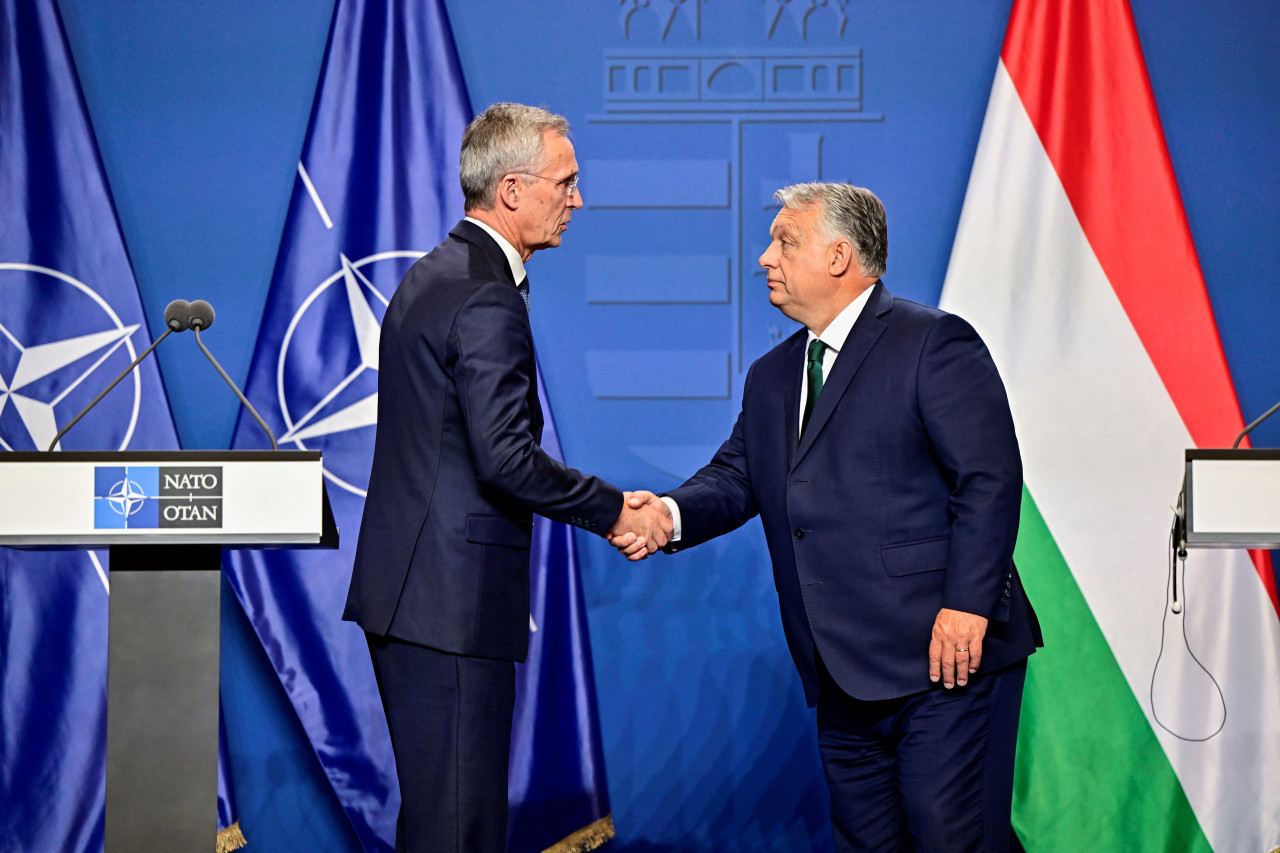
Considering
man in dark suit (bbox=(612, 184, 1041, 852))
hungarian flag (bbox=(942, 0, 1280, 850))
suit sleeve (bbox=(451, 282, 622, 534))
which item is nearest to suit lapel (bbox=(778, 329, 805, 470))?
man in dark suit (bbox=(612, 184, 1041, 852))

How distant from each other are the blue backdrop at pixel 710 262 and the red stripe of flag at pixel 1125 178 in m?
0.21

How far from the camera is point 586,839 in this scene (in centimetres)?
349

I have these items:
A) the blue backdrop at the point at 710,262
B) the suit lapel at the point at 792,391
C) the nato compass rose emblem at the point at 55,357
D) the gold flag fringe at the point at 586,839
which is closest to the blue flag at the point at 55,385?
the nato compass rose emblem at the point at 55,357

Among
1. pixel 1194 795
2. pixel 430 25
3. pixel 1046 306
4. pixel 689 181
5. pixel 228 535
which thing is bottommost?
pixel 1194 795

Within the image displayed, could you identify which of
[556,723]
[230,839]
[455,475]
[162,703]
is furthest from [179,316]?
[230,839]

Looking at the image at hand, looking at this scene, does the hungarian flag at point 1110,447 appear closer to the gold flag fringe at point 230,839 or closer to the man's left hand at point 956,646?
the man's left hand at point 956,646

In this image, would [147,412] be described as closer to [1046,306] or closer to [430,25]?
[430,25]

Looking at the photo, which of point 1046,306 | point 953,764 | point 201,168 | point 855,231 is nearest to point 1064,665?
point 1046,306

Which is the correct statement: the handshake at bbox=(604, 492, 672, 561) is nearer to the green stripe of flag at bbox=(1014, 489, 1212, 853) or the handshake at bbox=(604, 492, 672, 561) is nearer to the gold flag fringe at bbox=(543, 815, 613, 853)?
the gold flag fringe at bbox=(543, 815, 613, 853)

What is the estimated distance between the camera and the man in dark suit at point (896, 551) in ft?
7.38

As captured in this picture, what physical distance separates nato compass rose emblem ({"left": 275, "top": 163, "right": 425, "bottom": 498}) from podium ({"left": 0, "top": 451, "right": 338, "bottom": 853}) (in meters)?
1.50

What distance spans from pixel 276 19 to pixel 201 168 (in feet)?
1.88

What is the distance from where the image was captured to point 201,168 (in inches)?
151

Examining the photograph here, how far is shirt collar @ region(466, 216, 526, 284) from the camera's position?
236 centimetres
